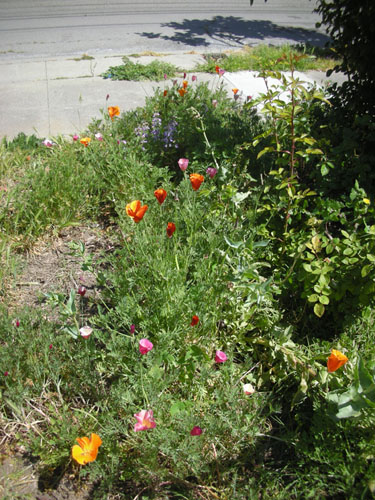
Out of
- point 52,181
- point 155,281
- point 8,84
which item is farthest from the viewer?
point 8,84

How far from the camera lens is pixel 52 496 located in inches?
69.8

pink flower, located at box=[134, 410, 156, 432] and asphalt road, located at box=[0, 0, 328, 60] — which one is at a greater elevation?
asphalt road, located at box=[0, 0, 328, 60]

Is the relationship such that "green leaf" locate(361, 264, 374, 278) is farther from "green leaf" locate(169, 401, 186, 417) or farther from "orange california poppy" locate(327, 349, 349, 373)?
"green leaf" locate(169, 401, 186, 417)

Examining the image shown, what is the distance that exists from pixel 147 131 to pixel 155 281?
2.04 meters

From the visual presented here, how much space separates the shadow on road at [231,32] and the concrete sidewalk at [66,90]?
1484 millimetres

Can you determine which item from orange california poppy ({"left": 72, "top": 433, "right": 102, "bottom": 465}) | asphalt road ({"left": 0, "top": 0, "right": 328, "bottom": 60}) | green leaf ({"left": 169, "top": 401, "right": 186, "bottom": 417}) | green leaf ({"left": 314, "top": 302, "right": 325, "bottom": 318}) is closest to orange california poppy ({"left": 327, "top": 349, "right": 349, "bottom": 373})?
green leaf ({"left": 314, "top": 302, "right": 325, "bottom": 318})

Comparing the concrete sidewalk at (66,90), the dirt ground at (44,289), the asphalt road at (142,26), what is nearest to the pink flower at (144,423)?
the dirt ground at (44,289)

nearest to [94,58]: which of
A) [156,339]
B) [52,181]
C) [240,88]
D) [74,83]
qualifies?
[74,83]

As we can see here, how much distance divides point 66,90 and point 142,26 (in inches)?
167

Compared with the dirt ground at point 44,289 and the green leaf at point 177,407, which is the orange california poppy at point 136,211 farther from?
the green leaf at point 177,407

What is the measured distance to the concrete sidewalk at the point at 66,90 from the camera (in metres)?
4.36

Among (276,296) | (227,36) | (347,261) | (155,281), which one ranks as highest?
(227,36)

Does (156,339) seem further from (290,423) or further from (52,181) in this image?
(52,181)

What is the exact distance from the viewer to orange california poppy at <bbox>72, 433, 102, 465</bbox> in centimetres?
153
